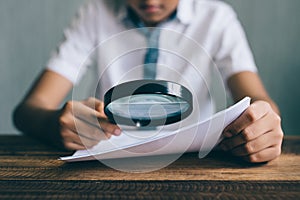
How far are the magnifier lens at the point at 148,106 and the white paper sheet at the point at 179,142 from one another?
0.03m

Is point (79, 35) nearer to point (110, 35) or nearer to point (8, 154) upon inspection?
point (110, 35)

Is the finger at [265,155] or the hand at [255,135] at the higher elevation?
the hand at [255,135]

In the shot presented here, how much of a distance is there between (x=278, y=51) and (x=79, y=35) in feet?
2.09

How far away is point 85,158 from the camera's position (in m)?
0.53

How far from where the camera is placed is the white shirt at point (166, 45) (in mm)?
1000

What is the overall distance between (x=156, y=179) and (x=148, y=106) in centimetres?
9

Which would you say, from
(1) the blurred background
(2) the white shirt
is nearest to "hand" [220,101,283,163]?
(2) the white shirt

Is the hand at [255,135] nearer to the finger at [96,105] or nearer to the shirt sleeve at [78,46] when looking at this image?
the finger at [96,105]

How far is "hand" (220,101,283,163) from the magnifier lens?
67mm

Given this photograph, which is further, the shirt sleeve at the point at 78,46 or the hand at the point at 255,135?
the shirt sleeve at the point at 78,46

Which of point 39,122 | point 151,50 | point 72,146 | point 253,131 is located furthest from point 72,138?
point 151,50

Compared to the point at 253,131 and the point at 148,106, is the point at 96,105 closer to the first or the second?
the point at 148,106

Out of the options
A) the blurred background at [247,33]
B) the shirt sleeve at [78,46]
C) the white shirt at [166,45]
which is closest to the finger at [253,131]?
the white shirt at [166,45]

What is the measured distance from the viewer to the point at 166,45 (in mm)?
1017
